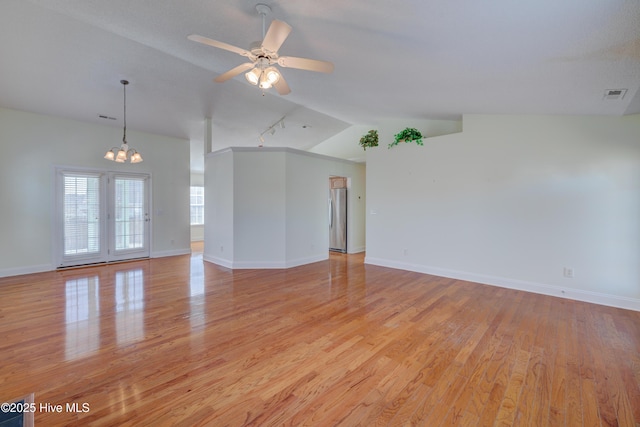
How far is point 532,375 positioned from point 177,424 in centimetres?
255

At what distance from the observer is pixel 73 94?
4.52 metres

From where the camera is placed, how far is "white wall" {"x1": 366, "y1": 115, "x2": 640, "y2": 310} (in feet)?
12.1

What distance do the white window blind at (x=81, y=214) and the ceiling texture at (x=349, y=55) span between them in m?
1.31

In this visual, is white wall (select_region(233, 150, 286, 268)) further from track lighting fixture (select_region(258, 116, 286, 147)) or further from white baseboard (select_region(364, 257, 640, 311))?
white baseboard (select_region(364, 257, 640, 311))

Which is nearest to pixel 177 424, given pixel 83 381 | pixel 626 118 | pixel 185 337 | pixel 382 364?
pixel 83 381

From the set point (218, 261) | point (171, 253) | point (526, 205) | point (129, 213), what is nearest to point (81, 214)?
point (129, 213)

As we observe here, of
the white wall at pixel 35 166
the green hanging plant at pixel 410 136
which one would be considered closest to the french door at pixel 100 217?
the white wall at pixel 35 166

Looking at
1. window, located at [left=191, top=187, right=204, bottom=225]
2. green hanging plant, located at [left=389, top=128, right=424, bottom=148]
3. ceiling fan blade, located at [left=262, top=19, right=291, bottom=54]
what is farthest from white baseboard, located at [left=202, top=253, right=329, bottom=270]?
window, located at [left=191, top=187, right=204, bottom=225]

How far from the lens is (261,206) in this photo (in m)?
5.70

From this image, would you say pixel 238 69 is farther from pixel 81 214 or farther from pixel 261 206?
pixel 81 214

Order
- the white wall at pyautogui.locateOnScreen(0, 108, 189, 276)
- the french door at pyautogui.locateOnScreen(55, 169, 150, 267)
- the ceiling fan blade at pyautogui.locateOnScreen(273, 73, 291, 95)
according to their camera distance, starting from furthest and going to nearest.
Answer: the french door at pyautogui.locateOnScreen(55, 169, 150, 267), the white wall at pyautogui.locateOnScreen(0, 108, 189, 276), the ceiling fan blade at pyautogui.locateOnScreen(273, 73, 291, 95)

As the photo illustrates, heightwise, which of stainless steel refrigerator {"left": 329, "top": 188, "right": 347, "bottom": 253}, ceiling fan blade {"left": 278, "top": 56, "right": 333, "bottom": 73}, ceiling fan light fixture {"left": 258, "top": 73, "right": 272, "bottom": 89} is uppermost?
A: ceiling fan blade {"left": 278, "top": 56, "right": 333, "bottom": 73}

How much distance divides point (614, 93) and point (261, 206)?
5.24 m

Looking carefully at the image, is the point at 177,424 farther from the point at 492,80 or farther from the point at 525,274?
the point at 525,274
